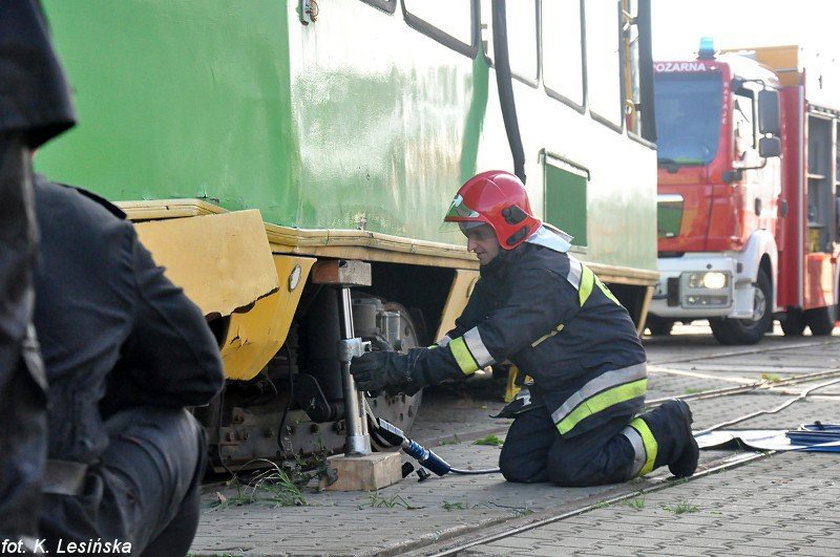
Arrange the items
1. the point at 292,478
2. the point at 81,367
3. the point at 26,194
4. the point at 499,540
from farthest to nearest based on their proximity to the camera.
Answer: the point at 292,478 < the point at 499,540 < the point at 81,367 < the point at 26,194

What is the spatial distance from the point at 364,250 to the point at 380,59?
88cm

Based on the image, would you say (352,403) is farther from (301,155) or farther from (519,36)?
(519,36)

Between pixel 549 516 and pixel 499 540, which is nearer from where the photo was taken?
pixel 499 540

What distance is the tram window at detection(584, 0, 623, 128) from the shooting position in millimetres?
10305

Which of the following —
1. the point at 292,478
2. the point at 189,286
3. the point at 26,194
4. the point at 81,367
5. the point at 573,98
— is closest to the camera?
the point at 26,194

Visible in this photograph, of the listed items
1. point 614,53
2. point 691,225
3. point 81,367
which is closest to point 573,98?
point 614,53

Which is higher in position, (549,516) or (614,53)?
(614,53)

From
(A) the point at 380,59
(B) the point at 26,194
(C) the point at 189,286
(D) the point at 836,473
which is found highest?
(A) the point at 380,59

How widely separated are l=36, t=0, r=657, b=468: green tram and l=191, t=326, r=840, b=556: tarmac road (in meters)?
0.60

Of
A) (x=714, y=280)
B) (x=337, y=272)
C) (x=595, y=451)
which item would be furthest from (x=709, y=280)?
(x=337, y=272)

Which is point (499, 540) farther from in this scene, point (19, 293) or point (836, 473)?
point (19, 293)

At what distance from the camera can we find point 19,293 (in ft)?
6.04

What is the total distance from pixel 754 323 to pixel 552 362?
11.7 metres

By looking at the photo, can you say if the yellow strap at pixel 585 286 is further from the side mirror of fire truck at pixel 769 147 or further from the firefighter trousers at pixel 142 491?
the side mirror of fire truck at pixel 769 147
